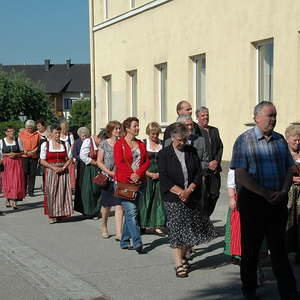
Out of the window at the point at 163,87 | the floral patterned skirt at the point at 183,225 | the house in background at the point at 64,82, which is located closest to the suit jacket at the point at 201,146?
the floral patterned skirt at the point at 183,225

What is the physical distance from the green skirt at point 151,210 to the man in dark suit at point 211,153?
2.52ft

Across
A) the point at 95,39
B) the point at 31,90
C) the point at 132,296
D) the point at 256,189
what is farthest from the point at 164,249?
the point at 31,90

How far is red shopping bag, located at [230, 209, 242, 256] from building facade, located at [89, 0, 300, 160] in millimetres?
7554

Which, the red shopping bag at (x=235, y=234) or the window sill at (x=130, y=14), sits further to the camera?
the window sill at (x=130, y=14)

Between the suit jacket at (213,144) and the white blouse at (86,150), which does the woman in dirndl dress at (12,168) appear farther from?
the suit jacket at (213,144)

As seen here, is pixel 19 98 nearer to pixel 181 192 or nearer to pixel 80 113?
pixel 80 113

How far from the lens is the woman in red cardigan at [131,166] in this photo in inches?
349

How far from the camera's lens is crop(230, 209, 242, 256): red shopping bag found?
7480 mm

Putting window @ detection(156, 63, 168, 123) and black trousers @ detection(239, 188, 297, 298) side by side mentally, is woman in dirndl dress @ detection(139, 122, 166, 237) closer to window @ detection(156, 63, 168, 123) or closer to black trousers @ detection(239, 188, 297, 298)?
black trousers @ detection(239, 188, 297, 298)

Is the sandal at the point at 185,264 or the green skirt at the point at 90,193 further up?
the green skirt at the point at 90,193

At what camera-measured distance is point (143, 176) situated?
905 cm

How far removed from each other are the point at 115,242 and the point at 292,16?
7168 mm

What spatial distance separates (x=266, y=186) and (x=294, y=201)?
1958 mm

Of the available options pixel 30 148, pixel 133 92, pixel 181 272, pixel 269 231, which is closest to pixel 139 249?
pixel 181 272
